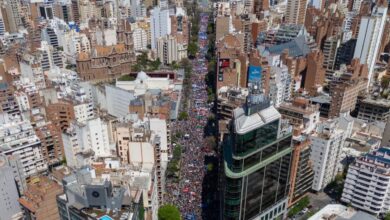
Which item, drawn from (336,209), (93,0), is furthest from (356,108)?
(93,0)

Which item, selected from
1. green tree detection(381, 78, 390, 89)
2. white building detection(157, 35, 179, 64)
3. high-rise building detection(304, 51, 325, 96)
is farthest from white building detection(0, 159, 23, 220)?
green tree detection(381, 78, 390, 89)

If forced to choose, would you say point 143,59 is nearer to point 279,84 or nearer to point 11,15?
point 279,84

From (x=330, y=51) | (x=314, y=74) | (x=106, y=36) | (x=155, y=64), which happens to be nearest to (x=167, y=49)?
(x=155, y=64)

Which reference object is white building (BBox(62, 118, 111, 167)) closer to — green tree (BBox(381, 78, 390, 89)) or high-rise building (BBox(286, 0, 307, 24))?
green tree (BBox(381, 78, 390, 89))

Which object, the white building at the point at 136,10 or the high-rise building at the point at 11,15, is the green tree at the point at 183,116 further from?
the high-rise building at the point at 11,15

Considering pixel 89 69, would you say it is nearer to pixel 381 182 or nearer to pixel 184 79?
pixel 184 79

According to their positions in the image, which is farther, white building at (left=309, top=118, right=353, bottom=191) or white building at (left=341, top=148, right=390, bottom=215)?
white building at (left=309, top=118, right=353, bottom=191)

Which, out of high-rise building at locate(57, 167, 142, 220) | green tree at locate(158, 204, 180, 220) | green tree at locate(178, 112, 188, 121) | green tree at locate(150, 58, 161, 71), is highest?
high-rise building at locate(57, 167, 142, 220)
